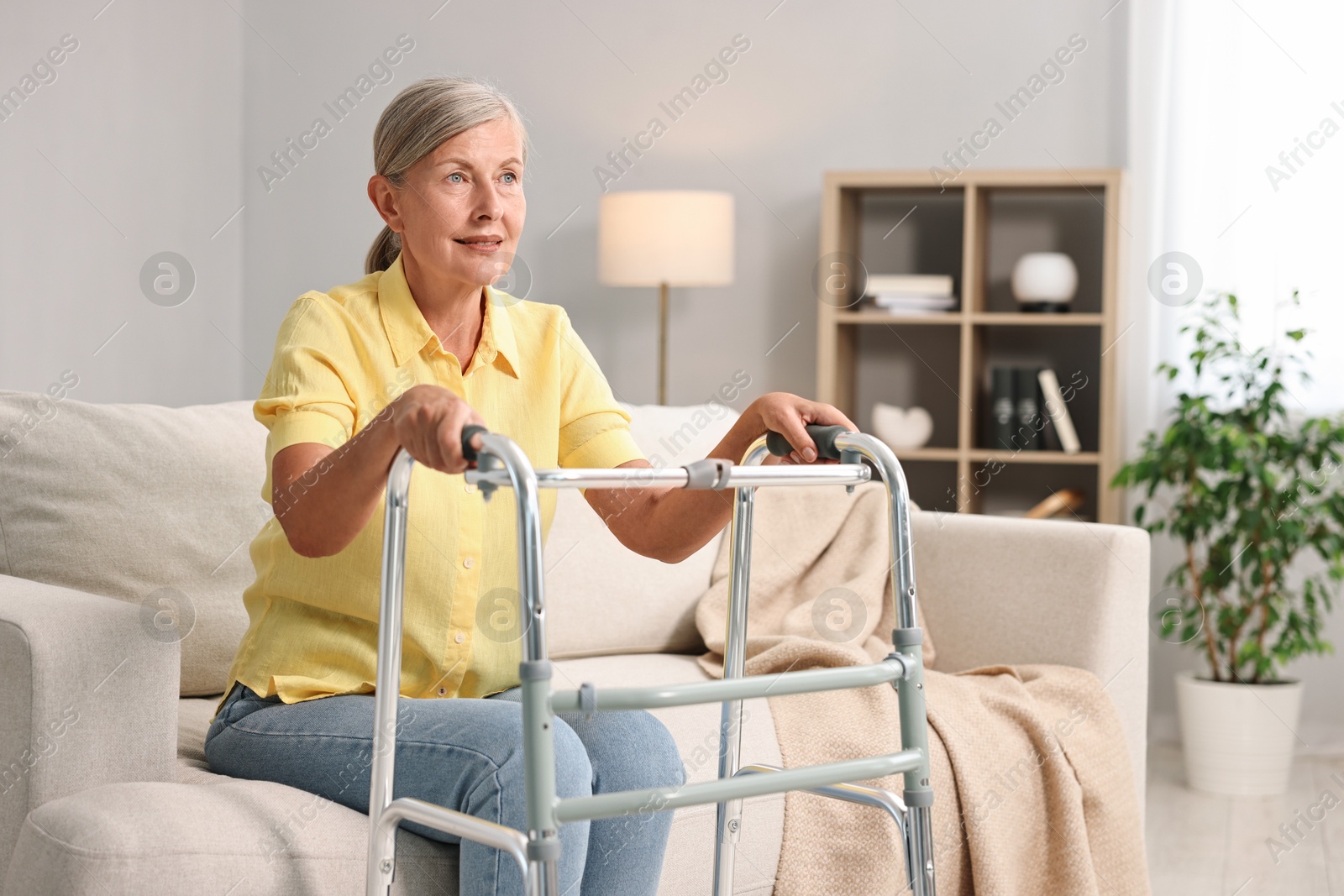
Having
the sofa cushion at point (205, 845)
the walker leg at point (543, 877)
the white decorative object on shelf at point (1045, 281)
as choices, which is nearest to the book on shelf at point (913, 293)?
the white decorative object on shelf at point (1045, 281)

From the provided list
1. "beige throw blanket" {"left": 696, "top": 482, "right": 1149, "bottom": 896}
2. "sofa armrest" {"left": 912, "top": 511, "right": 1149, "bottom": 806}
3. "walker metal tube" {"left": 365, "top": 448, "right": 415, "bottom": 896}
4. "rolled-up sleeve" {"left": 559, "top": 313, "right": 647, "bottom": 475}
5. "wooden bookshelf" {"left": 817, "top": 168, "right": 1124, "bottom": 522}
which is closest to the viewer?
"walker metal tube" {"left": 365, "top": 448, "right": 415, "bottom": 896}

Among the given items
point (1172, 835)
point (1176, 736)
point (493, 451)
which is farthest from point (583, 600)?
point (1176, 736)

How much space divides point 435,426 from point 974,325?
8.60 feet

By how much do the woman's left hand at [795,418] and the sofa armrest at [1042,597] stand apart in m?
0.93

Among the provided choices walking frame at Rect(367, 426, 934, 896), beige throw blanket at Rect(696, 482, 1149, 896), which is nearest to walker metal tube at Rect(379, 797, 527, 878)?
walking frame at Rect(367, 426, 934, 896)

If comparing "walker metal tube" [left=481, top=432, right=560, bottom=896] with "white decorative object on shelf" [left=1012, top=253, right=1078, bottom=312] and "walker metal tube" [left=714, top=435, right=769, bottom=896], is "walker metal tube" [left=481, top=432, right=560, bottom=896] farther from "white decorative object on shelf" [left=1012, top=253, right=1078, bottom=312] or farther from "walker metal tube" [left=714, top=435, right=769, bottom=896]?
"white decorative object on shelf" [left=1012, top=253, right=1078, bottom=312]

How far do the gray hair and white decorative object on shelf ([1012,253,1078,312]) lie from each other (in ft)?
7.40

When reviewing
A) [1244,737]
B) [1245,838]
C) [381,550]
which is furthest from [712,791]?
[1244,737]

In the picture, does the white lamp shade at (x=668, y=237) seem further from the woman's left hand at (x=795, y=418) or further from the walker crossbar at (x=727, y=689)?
the walker crossbar at (x=727, y=689)

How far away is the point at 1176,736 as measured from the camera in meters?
3.41

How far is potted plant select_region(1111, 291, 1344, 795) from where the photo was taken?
9.57ft

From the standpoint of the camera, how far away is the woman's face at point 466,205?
127cm

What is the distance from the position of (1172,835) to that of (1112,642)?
2.80 feet

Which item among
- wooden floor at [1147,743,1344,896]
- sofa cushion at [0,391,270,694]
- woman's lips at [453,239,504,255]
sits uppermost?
woman's lips at [453,239,504,255]
